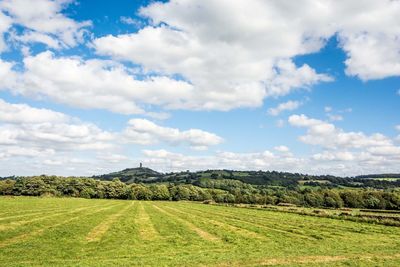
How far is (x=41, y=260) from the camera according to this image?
81.5 ft

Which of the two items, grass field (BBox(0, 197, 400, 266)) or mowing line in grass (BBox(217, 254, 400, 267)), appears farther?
grass field (BBox(0, 197, 400, 266))

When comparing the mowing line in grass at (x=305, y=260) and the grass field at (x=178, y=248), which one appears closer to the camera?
the mowing line in grass at (x=305, y=260)

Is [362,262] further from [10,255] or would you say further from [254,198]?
[254,198]

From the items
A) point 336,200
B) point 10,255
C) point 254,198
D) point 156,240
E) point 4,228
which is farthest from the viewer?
point 254,198

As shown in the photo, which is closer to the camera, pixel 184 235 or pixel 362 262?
pixel 362 262

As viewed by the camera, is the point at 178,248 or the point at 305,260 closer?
the point at 305,260

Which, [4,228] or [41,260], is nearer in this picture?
[41,260]

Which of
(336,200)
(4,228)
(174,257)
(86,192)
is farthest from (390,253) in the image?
(86,192)

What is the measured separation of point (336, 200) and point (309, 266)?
478 feet

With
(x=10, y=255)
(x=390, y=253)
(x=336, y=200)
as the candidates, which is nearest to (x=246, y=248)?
(x=390, y=253)

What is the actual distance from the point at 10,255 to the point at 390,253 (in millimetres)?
30179

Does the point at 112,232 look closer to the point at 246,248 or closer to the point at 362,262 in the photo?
the point at 246,248

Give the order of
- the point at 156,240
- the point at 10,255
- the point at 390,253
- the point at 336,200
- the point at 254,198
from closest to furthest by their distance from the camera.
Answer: the point at 10,255, the point at 390,253, the point at 156,240, the point at 336,200, the point at 254,198

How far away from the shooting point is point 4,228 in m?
38.9
